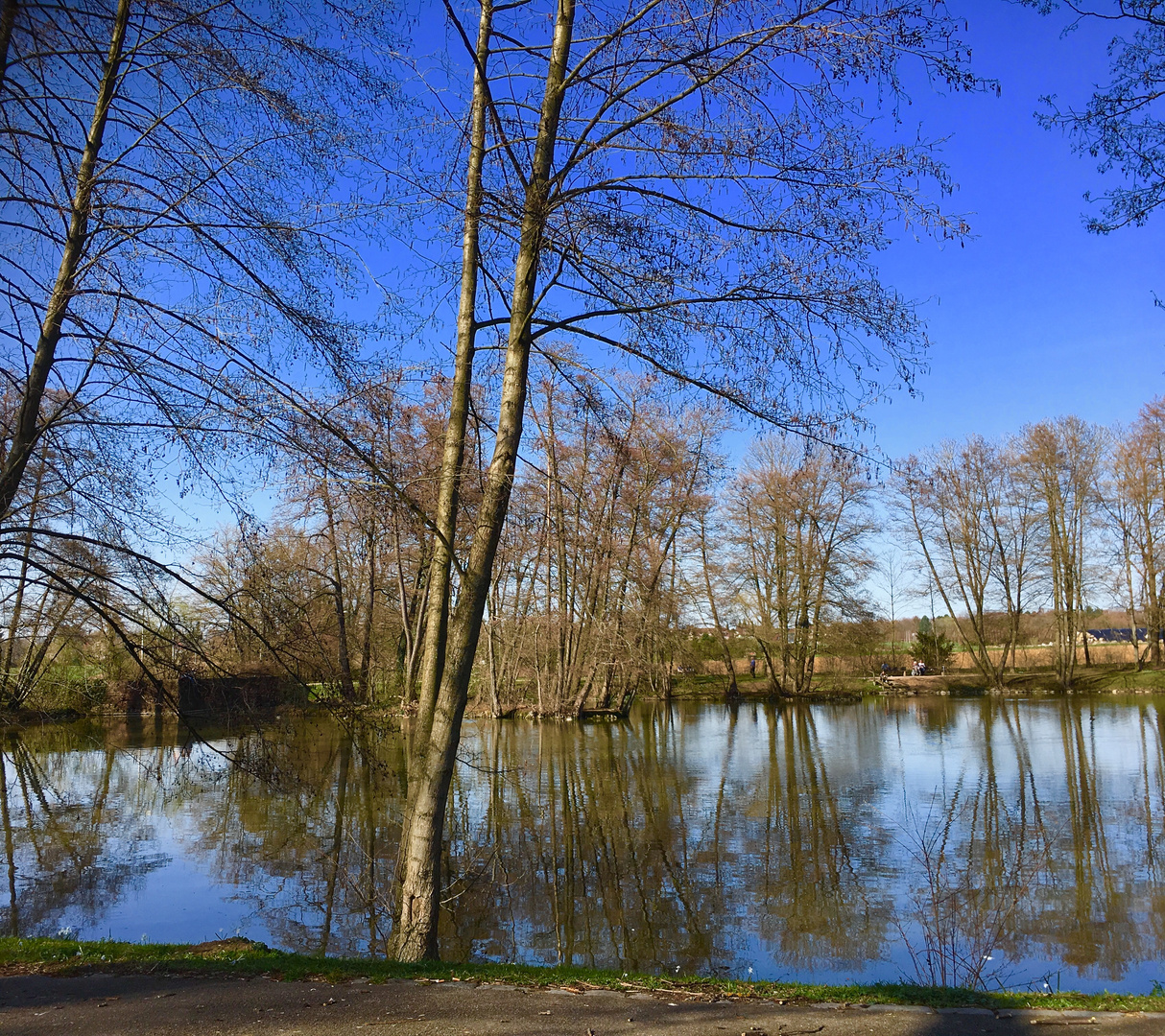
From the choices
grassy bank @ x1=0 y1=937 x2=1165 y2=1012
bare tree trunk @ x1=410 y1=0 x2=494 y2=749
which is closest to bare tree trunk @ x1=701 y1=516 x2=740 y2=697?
bare tree trunk @ x1=410 y1=0 x2=494 y2=749

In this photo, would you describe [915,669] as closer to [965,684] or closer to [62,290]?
[965,684]

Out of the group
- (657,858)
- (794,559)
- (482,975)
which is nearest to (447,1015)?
(482,975)

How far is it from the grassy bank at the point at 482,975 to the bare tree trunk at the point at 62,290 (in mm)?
3015

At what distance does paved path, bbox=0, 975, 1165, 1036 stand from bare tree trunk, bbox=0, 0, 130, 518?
2728mm

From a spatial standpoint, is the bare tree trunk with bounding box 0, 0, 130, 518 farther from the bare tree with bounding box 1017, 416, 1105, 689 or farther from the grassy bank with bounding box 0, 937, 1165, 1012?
the bare tree with bounding box 1017, 416, 1105, 689

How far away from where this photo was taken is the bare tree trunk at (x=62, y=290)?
4.98 metres

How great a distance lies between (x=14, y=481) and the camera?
5004mm

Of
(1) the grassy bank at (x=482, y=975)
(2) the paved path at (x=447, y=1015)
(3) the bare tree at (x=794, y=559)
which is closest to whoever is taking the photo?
(2) the paved path at (x=447, y=1015)

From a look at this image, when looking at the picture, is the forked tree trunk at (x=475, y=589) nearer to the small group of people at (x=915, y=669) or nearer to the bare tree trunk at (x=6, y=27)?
the bare tree trunk at (x=6, y=27)

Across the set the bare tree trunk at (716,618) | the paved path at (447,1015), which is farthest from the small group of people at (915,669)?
the paved path at (447,1015)

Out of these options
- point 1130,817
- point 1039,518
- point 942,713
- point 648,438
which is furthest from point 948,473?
point 648,438

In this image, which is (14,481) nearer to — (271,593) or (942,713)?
(271,593)

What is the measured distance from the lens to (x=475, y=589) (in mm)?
6312

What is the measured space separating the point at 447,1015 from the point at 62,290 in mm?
4648
